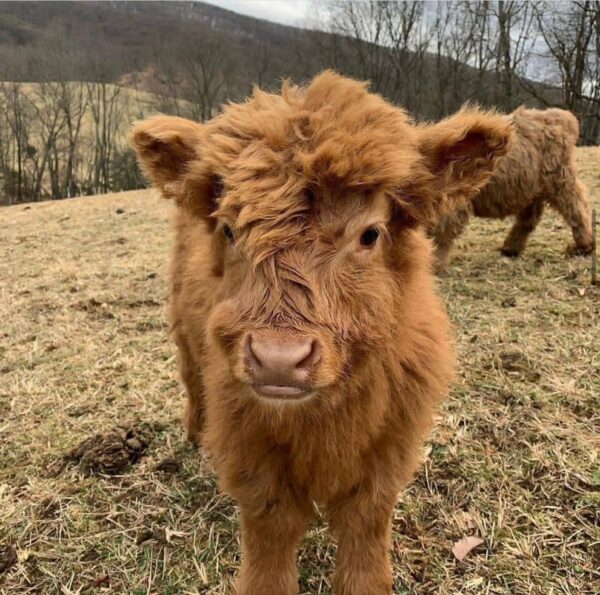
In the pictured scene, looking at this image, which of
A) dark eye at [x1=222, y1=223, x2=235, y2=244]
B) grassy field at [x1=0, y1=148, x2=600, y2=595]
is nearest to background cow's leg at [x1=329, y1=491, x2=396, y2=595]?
grassy field at [x1=0, y1=148, x2=600, y2=595]

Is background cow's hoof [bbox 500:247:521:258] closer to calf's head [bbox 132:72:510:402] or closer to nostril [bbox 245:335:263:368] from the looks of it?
calf's head [bbox 132:72:510:402]

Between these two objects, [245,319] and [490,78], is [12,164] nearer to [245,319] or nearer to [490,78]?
[490,78]

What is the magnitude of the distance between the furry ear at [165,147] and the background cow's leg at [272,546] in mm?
1507

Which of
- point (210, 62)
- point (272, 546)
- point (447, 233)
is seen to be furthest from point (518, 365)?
point (210, 62)

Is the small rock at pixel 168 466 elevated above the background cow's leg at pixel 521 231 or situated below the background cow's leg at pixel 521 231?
below

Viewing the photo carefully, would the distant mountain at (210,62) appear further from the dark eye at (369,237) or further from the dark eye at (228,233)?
the dark eye at (369,237)

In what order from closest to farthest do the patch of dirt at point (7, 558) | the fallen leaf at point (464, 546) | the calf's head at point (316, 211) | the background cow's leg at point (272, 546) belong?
the calf's head at point (316, 211) → the background cow's leg at point (272, 546) → the fallen leaf at point (464, 546) → the patch of dirt at point (7, 558)

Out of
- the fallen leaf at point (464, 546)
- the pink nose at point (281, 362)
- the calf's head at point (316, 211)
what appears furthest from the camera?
the fallen leaf at point (464, 546)

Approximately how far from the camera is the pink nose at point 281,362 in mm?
1664

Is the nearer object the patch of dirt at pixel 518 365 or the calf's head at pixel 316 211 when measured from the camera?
the calf's head at pixel 316 211

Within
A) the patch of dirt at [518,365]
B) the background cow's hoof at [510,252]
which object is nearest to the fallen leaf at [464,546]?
the patch of dirt at [518,365]

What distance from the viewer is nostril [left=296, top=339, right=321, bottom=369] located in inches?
67.1

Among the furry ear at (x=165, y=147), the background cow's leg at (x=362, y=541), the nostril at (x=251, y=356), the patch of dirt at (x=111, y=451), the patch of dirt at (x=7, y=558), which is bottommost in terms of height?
the patch of dirt at (x=7, y=558)

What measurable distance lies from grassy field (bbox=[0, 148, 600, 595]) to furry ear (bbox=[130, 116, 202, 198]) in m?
1.94
